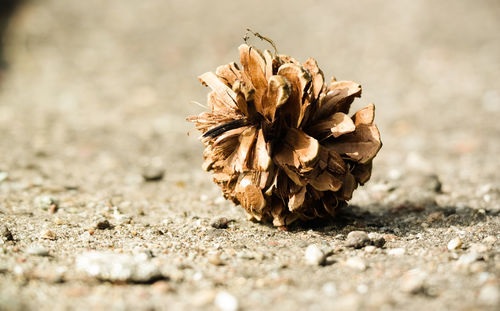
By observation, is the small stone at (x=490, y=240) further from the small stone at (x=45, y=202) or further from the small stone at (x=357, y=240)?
the small stone at (x=45, y=202)

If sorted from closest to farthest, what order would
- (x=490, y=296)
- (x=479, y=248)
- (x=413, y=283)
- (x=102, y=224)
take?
(x=490, y=296) → (x=413, y=283) → (x=479, y=248) → (x=102, y=224)

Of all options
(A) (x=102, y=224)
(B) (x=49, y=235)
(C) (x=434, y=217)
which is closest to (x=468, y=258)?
(C) (x=434, y=217)

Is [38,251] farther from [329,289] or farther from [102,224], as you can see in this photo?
[329,289]

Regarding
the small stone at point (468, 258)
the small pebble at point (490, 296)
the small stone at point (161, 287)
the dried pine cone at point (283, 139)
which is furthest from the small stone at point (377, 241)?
the small stone at point (161, 287)

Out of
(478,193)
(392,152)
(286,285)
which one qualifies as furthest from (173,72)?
(286,285)

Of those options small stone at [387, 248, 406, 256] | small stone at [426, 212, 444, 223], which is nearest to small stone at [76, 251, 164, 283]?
small stone at [387, 248, 406, 256]

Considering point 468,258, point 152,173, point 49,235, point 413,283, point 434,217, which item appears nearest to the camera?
point 413,283
